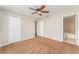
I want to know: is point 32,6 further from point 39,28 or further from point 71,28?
point 71,28

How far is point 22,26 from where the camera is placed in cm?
183

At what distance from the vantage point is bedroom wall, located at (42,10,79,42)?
1811 millimetres

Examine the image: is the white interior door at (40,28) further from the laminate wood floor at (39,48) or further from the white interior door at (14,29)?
the white interior door at (14,29)

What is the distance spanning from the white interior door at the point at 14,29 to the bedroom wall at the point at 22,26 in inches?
2.2

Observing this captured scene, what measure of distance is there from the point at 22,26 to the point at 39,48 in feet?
1.74

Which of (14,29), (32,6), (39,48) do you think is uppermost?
(32,6)

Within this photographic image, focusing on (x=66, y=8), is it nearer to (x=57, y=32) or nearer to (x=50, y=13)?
(x=50, y=13)

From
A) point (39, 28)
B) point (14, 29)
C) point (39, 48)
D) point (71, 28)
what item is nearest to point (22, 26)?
point (14, 29)

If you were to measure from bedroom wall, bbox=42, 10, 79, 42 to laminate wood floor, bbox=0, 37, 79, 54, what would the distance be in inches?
4.7

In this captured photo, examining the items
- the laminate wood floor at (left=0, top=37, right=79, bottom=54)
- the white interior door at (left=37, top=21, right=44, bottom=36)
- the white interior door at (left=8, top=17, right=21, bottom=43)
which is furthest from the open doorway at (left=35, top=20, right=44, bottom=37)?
the white interior door at (left=8, top=17, right=21, bottom=43)

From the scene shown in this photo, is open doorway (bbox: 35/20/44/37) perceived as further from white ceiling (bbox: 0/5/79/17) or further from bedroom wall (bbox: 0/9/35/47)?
white ceiling (bbox: 0/5/79/17)
